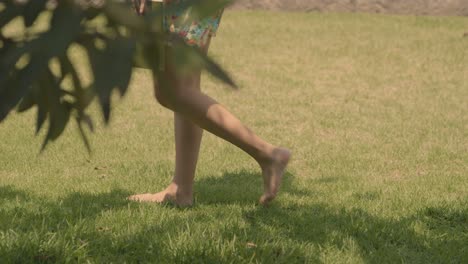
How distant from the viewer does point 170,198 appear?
4.02 m

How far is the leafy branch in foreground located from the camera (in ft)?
3.64

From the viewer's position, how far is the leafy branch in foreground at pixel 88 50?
1.11 meters

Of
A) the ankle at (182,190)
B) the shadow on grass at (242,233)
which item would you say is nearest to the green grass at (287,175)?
the shadow on grass at (242,233)

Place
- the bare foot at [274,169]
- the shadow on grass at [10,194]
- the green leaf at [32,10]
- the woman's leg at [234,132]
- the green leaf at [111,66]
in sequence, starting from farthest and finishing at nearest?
the shadow on grass at [10,194] < the bare foot at [274,169] < the woman's leg at [234,132] < the green leaf at [32,10] < the green leaf at [111,66]

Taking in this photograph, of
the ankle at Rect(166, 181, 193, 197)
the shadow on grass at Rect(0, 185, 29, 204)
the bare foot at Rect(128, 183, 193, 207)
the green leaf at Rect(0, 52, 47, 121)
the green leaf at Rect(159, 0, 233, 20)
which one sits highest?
the green leaf at Rect(159, 0, 233, 20)

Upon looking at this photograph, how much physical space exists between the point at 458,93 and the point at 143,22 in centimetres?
699

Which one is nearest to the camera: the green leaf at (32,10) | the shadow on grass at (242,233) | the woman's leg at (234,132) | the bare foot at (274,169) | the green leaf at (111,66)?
the green leaf at (111,66)

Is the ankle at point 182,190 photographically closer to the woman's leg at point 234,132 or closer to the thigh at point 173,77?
the woman's leg at point 234,132

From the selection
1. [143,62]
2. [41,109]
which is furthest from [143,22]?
[41,109]

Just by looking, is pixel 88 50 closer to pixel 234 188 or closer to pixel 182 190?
pixel 182 190

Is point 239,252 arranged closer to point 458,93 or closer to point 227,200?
point 227,200

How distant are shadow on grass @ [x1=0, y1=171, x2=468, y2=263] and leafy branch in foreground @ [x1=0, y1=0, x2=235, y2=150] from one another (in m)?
1.86

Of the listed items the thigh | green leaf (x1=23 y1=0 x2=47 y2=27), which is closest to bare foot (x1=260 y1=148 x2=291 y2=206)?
the thigh

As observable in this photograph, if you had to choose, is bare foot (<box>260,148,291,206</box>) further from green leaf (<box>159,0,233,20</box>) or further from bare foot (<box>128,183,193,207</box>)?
green leaf (<box>159,0,233,20</box>)
